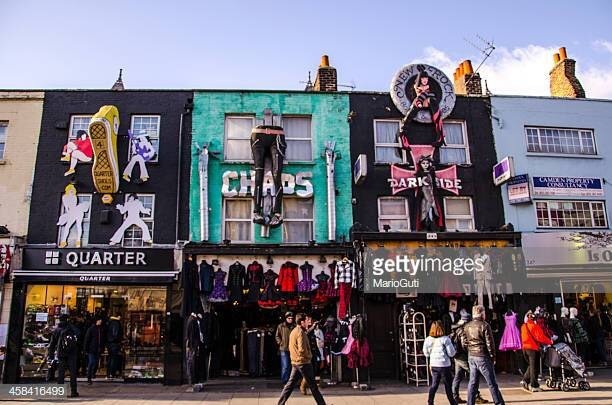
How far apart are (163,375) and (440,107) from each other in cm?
1170

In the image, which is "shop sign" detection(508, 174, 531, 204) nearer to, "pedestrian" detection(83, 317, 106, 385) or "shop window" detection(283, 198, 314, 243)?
"shop window" detection(283, 198, 314, 243)

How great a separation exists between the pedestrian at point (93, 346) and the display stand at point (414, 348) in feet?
27.3

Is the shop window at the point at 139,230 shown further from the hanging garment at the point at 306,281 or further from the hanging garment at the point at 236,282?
the hanging garment at the point at 306,281

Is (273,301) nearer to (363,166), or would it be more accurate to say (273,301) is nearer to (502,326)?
(363,166)

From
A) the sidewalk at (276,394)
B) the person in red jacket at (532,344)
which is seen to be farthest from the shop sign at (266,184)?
the person in red jacket at (532,344)

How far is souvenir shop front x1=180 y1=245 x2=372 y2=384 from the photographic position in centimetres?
1437

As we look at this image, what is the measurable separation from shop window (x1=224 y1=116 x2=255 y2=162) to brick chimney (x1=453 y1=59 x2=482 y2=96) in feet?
25.3

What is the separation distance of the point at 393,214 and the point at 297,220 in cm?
300

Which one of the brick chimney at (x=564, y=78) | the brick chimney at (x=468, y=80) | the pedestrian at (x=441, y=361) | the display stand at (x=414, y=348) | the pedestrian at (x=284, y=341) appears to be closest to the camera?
the pedestrian at (x=441, y=361)

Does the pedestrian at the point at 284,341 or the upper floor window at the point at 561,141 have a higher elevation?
the upper floor window at the point at 561,141

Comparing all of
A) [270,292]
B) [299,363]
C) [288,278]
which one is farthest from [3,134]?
[299,363]

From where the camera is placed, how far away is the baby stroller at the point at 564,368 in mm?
12031

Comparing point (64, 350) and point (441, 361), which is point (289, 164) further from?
point (441, 361)

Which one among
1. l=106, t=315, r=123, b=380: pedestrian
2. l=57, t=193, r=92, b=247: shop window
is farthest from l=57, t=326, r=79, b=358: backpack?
l=57, t=193, r=92, b=247: shop window
